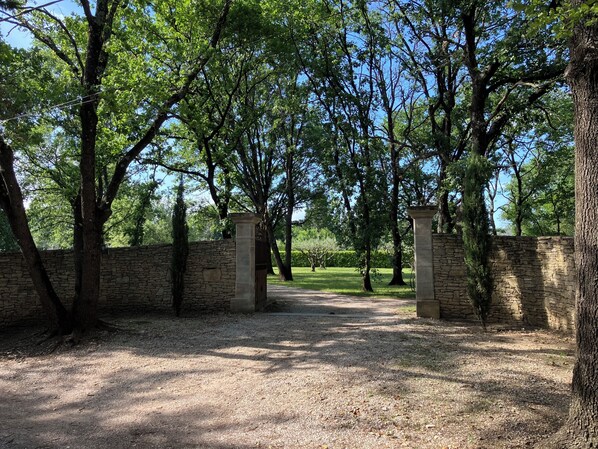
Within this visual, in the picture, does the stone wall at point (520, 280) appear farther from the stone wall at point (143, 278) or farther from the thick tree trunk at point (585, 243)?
the stone wall at point (143, 278)

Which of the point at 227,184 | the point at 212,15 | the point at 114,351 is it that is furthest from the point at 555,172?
the point at 114,351

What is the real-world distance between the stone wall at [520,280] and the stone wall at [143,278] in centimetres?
538

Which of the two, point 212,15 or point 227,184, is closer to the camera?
point 212,15

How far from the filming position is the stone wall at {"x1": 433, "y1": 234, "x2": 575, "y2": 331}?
299 inches

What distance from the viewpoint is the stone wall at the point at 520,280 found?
24.9 ft

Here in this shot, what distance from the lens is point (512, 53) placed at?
33.6ft

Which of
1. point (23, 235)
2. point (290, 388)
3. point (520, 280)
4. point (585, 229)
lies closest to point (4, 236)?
point (23, 235)

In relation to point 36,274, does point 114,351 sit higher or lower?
lower

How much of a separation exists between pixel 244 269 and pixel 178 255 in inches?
→ 69.4

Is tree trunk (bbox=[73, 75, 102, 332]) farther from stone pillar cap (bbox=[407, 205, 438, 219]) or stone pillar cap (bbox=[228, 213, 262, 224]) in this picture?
stone pillar cap (bbox=[407, 205, 438, 219])

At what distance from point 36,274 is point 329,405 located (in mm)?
6884

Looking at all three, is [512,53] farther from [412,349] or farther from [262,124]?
[262,124]

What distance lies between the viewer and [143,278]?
1117cm

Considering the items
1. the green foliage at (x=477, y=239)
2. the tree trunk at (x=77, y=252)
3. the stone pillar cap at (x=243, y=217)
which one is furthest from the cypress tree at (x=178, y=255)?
the green foliage at (x=477, y=239)
